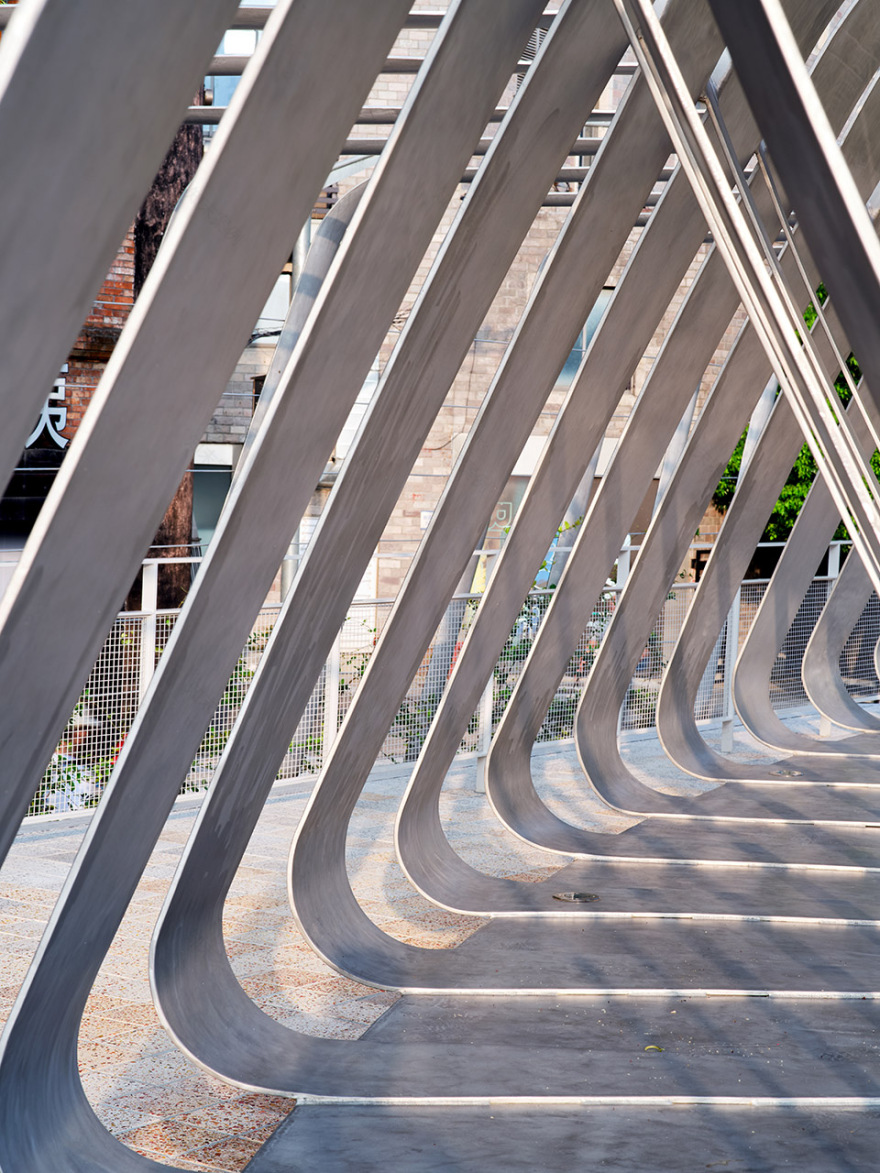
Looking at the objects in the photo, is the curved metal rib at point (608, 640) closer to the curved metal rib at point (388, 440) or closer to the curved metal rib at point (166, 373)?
the curved metal rib at point (388, 440)

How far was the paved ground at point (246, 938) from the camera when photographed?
15.1 feet

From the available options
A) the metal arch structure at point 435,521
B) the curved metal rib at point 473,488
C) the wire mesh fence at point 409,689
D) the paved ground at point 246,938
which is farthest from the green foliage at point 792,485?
the curved metal rib at point 473,488

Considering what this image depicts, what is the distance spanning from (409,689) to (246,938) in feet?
8.51

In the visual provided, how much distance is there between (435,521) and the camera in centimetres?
622

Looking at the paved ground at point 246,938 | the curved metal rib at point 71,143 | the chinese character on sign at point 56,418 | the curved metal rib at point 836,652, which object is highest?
the curved metal rib at point 836,652

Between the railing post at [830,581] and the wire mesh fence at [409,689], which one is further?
the railing post at [830,581]

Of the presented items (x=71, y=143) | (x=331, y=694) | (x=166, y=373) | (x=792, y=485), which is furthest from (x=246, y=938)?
(x=792, y=485)

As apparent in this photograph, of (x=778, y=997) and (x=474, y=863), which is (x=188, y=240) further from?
(x=474, y=863)

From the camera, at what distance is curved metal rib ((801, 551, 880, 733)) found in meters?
13.5

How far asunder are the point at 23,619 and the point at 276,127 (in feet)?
A: 4.30

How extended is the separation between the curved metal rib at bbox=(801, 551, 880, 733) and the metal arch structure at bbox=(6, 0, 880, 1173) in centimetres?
423

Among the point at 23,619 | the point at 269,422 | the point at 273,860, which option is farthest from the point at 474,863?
the point at 23,619

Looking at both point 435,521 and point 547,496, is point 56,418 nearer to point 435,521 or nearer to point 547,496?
point 547,496

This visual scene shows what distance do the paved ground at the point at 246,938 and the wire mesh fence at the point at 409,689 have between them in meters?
0.34
